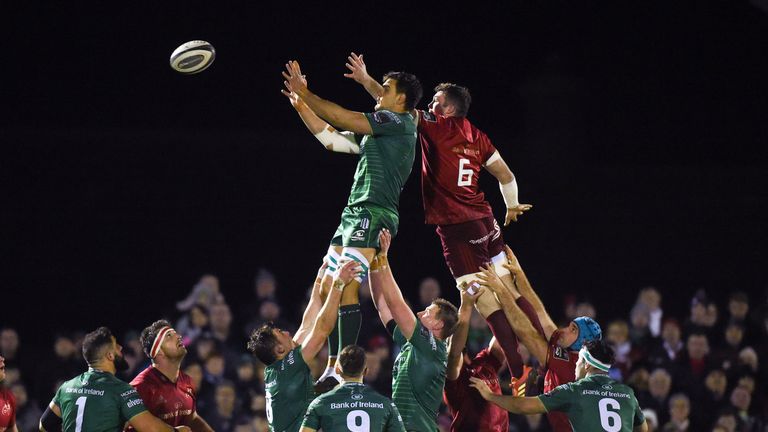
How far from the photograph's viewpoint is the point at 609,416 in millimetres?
7727

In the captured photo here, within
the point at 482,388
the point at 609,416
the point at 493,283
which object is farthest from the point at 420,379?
the point at 609,416

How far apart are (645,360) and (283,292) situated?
15.0 feet

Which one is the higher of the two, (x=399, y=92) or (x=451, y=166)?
(x=399, y=92)

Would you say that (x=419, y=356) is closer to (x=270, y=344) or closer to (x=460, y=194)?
(x=270, y=344)

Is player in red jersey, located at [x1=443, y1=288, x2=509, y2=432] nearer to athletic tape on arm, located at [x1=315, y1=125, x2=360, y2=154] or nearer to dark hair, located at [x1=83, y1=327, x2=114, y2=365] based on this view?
athletic tape on arm, located at [x1=315, y1=125, x2=360, y2=154]

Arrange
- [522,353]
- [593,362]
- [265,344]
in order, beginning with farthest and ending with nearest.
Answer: [522,353] < [593,362] < [265,344]

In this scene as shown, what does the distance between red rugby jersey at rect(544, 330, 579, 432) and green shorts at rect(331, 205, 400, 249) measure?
155cm

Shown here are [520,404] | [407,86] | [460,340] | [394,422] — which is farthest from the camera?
[460,340]

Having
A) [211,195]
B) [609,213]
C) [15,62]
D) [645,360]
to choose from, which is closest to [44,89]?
[15,62]

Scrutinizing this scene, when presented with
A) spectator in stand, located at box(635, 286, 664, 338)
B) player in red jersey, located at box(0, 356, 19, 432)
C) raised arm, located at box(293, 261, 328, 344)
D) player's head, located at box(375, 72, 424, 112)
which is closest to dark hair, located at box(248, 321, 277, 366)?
raised arm, located at box(293, 261, 328, 344)

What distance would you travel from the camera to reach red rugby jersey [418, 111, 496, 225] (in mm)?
8789

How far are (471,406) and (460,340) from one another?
24.8 inches

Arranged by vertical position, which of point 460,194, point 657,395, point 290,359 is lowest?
point 657,395

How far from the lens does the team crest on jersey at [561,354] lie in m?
8.60
